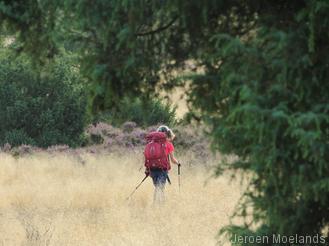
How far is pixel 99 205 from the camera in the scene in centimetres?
1485

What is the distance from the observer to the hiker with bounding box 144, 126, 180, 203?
14.2m

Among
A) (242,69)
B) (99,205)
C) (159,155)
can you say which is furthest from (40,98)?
(242,69)

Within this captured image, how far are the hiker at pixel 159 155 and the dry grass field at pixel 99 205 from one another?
1.20 feet

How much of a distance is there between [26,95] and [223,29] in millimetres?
18748

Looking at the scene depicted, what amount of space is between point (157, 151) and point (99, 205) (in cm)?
162

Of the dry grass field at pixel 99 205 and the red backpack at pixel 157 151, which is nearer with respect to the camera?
the dry grass field at pixel 99 205

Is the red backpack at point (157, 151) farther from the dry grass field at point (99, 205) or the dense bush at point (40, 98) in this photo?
the dense bush at point (40, 98)

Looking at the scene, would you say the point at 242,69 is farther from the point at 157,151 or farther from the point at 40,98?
the point at 40,98

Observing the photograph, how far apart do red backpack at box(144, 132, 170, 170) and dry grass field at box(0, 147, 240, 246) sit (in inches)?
28.6

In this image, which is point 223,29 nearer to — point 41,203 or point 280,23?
point 280,23

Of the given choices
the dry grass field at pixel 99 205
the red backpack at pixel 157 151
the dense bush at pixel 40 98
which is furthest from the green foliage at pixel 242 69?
the dense bush at pixel 40 98

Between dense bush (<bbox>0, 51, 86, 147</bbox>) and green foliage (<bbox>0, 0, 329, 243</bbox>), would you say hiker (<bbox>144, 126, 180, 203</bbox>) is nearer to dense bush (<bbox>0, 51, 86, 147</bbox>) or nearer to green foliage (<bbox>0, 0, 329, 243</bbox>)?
green foliage (<bbox>0, 0, 329, 243</bbox>)

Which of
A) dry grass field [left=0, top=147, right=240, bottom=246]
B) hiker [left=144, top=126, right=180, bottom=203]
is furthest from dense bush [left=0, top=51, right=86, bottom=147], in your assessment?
hiker [left=144, top=126, right=180, bottom=203]

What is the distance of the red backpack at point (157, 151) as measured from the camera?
14148mm
